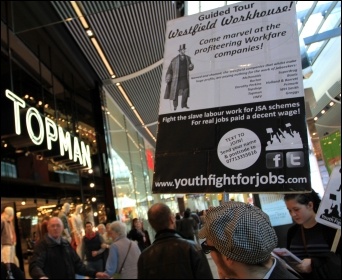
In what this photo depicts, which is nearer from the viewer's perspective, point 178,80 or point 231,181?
point 231,181

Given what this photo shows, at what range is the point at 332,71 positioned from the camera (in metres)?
Answer: 7.50

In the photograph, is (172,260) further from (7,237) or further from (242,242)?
(7,237)

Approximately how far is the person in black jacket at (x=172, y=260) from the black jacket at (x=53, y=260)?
1.59 meters

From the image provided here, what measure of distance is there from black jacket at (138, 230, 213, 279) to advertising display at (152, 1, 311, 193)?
1.02 meters

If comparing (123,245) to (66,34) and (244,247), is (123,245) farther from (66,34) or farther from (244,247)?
(66,34)

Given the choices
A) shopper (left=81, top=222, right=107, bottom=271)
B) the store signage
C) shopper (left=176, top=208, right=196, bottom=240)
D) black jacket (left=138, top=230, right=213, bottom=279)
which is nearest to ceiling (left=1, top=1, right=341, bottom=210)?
the store signage

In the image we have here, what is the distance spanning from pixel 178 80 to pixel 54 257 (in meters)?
2.80

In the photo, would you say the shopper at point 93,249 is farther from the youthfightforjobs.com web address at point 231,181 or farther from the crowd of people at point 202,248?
the youthfightforjobs.com web address at point 231,181

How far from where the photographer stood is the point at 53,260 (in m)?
3.97

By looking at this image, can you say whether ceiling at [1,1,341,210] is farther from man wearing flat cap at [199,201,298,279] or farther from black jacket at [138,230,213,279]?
man wearing flat cap at [199,201,298,279]

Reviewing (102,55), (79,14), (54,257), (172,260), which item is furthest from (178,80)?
(102,55)

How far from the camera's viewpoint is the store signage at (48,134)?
474 cm

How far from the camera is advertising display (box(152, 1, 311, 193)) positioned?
5.34 feet

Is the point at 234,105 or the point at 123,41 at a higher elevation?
the point at 123,41
